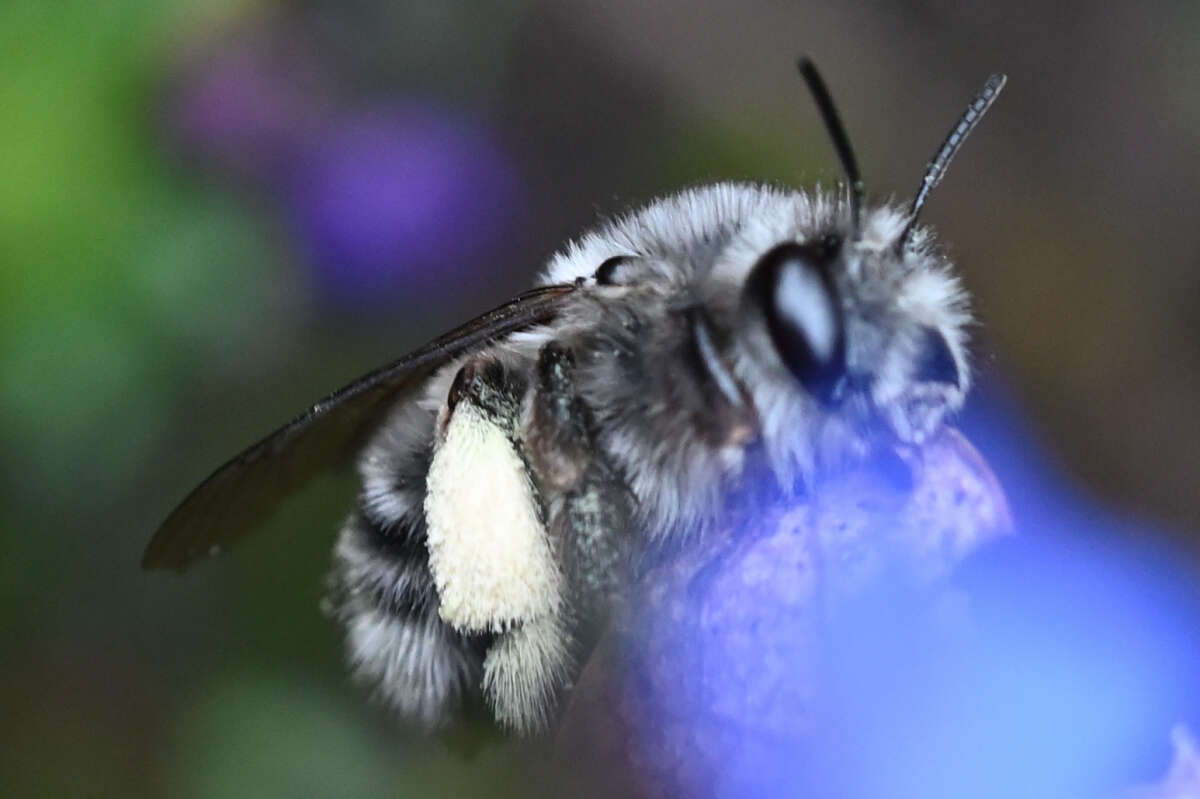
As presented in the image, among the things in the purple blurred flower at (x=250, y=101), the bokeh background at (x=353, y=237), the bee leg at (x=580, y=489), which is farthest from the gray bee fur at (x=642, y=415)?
the purple blurred flower at (x=250, y=101)

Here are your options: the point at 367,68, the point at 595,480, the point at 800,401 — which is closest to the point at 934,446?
the point at 800,401

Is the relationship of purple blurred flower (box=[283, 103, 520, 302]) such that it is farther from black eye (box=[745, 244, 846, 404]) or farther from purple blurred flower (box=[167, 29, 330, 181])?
black eye (box=[745, 244, 846, 404])

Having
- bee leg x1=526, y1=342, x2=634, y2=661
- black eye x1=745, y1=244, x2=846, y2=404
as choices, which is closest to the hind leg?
bee leg x1=526, y1=342, x2=634, y2=661

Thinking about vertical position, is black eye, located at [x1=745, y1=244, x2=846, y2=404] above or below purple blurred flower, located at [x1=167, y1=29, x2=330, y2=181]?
below

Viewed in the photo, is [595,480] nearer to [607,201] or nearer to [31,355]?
[31,355]

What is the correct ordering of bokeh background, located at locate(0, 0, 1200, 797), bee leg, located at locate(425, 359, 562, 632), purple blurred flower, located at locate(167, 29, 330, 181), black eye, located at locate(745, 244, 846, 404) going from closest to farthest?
1. black eye, located at locate(745, 244, 846, 404)
2. bee leg, located at locate(425, 359, 562, 632)
3. bokeh background, located at locate(0, 0, 1200, 797)
4. purple blurred flower, located at locate(167, 29, 330, 181)

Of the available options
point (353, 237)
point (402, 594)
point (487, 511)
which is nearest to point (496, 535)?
point (487, 511)
